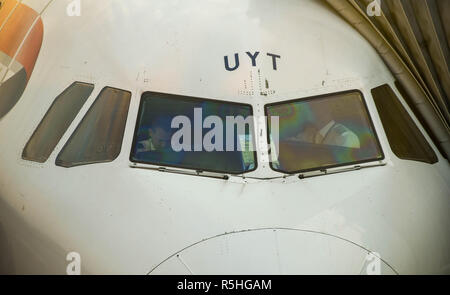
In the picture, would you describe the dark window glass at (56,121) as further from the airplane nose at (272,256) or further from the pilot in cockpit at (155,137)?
the airplane nose at (272,256)

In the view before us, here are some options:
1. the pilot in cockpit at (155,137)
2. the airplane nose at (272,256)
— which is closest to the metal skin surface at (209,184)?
the airplane nose at (272,256)

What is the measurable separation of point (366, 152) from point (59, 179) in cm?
279

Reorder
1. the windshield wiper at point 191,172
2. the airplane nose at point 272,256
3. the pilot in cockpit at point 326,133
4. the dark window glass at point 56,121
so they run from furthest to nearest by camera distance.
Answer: the dark window glass at point 56,121 → the pilot in cockpit at point 326,133 → the windshield wiper at point 191,172 → the airplane nose at point 272,256

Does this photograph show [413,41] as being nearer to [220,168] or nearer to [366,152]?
[366,152]

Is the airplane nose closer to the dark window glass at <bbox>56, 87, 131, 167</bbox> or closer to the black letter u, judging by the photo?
the dark window glass at <bbox>56, 87, 131, 167</bbox>

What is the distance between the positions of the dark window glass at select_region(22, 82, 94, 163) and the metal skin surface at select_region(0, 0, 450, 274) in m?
0.08

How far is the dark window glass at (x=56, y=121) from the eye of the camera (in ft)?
22.1

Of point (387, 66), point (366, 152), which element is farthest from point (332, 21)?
point (366, 152)

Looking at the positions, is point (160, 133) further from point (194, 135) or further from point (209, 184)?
point (209, 184)

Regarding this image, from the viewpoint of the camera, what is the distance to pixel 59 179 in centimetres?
653

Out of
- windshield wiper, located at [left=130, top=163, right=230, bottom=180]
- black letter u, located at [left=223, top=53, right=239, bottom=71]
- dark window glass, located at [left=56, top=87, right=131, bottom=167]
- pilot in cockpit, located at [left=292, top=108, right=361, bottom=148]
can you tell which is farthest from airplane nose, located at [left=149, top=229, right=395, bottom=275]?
black letter u, located at [left=223, top=53, right=239, bottom=71]

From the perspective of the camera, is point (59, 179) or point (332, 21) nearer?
point (59, 179)

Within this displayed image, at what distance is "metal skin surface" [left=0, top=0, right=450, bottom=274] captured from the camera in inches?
227

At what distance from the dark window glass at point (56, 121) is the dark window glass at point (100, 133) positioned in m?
0.15
